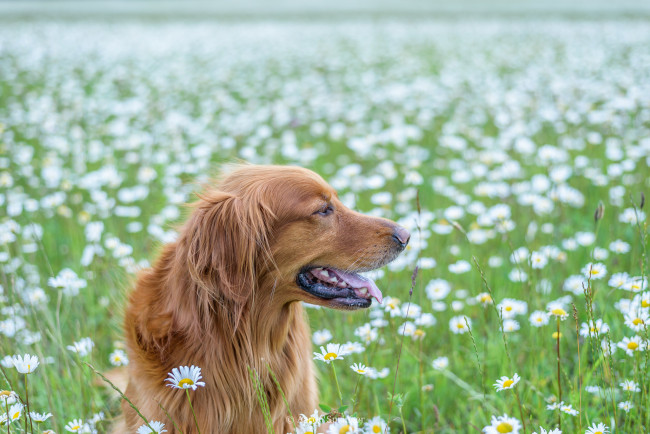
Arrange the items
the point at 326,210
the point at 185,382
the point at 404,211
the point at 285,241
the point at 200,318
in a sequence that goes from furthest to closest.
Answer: the point at 404,211, the point at 326,210, the point at 285,241, the point at 200,318, the point at 185,382

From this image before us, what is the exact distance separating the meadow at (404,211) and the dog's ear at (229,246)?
0.58 metres

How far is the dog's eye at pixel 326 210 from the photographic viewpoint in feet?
7.84

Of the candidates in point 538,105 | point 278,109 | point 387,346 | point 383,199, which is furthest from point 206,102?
point 387,346

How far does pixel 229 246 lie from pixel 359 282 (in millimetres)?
594

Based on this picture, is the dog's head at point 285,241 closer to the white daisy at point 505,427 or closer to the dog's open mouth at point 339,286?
the dog's open mouth at point 339,286

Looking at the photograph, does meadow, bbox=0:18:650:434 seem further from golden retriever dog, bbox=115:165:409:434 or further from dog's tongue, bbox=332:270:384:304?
golden retriever dog, bbox=115:165:409:434

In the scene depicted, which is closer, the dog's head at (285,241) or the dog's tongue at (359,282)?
the dog's head at (285,241)

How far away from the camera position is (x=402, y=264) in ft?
11.6

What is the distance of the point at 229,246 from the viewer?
87.4 inches

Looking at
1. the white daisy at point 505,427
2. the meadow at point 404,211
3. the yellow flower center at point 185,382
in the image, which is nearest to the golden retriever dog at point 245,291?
the meadow at point 404,211

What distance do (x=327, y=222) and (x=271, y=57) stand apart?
11.6m

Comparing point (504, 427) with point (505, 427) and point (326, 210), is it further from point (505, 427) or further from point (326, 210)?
point (326, 210)

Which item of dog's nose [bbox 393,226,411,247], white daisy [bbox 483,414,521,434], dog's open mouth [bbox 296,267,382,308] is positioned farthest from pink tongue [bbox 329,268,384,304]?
white daisy [bbox 483,414,521,434]

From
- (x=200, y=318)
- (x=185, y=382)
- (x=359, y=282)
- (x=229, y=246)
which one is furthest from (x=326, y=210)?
(x=185, y=382)
